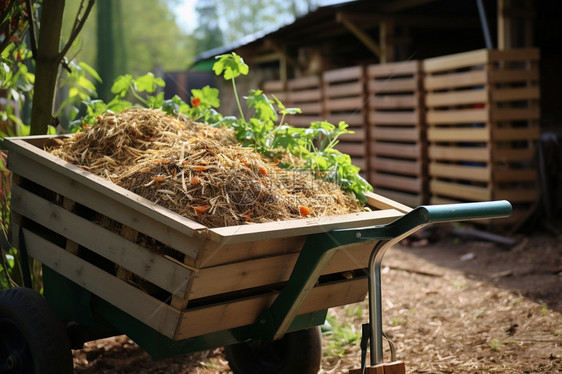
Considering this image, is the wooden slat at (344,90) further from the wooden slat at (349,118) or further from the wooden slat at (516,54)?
the wooden slat at (516,54)

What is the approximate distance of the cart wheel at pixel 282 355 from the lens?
9.30 feet

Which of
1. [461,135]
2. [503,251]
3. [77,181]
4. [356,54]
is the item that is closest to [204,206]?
[77,181]

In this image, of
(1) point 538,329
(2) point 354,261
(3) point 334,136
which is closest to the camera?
(2) point 354,261

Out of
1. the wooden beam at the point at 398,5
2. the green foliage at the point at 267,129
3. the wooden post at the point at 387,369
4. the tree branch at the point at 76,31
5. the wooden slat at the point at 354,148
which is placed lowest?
the wooden post at the point at 387,369

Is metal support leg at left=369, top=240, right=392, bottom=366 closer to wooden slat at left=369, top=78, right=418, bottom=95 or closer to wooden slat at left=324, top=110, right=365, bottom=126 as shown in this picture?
wooden slat at left=369, top=78, right=418, bottom=95

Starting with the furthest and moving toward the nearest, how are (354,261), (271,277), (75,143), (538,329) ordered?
(538,329) → (75,143) → (354,261) → (271,277)

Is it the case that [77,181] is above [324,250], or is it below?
above

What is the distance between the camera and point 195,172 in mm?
2312

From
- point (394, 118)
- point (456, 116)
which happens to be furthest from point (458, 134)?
point (394, 118)

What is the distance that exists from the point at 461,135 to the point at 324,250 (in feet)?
17.2

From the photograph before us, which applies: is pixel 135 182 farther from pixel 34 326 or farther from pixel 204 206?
pixel 34 326

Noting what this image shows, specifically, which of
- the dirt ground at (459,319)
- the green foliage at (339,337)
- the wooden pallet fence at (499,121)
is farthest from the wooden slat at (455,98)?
the green foliage at (339,337)

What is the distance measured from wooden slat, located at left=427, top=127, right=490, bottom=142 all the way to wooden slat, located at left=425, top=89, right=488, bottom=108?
292 mm

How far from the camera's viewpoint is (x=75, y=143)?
2.72m
